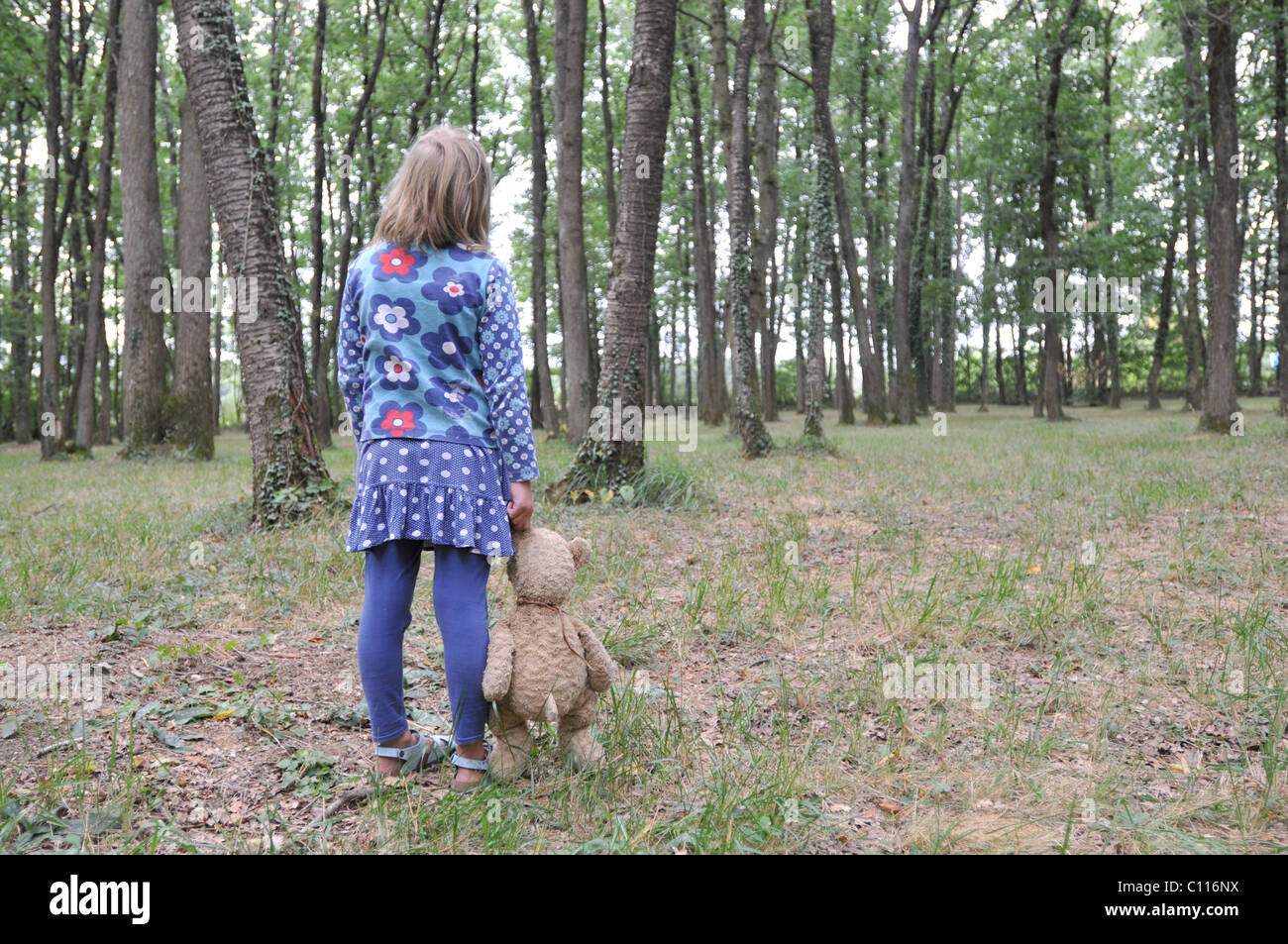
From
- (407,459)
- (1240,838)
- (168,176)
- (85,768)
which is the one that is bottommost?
(1240,838)

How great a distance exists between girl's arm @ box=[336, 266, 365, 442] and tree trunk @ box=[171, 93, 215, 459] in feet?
44.5

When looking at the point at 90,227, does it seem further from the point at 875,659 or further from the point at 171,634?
the point at 875,659

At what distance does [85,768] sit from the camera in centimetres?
273

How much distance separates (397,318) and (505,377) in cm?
38

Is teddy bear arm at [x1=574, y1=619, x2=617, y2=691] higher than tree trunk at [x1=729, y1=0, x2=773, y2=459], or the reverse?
tree trunk at [x1=729, y1=0, x2=773, y2=459]

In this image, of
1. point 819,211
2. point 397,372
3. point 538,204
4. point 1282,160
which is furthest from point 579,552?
point 1282,160

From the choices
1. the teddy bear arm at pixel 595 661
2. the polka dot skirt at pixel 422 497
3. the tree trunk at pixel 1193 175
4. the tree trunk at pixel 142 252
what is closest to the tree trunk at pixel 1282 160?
the tree trunk at pixel 1193 175

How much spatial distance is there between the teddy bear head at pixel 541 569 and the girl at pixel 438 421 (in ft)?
0.21

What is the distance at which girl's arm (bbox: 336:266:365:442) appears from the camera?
2834mm

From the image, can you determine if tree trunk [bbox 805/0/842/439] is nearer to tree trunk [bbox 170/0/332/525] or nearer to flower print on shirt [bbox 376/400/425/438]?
tree trunk [bbox 170/0/332/525]

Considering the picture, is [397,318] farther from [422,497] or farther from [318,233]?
[318,233]

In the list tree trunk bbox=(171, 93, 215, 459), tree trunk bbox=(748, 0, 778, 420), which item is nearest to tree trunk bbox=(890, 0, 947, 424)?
tree trunk bbox=(748, 0, 778, 420)

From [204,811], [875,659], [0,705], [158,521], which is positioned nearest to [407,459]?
[204,811]

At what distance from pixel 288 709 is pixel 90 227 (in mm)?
24174
